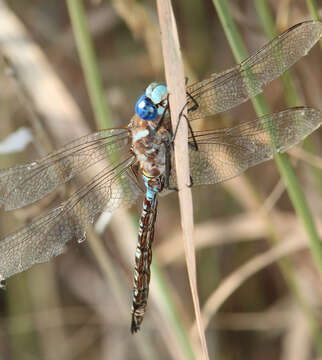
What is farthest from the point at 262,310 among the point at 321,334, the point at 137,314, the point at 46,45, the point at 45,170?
the point at 46,45

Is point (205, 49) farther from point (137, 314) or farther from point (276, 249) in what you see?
point (137, 314)

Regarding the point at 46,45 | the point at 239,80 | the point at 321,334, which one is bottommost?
the point at 321,334

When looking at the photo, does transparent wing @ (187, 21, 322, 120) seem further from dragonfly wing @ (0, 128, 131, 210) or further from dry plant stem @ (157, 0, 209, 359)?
dragonfly wing @ (0, 128, 131, 210)

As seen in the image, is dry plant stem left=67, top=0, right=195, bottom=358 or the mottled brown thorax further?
the mottled brown thorax

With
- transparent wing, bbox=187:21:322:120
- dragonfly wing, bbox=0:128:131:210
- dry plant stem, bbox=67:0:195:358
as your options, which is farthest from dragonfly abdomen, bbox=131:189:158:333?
transparent wing, bbox=187:21:322:120

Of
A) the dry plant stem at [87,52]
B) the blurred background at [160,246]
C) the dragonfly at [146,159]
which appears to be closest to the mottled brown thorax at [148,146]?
the dragonfly at [146,159]

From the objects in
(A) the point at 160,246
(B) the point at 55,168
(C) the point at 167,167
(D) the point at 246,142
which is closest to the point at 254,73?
(D) the point at 246,142

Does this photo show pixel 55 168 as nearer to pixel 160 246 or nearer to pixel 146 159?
pixel 146 159

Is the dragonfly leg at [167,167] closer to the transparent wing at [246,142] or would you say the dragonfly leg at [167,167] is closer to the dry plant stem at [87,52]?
the transparent wing at [246,142]
